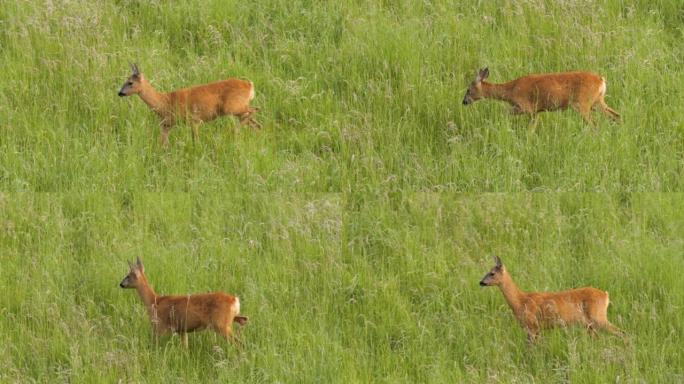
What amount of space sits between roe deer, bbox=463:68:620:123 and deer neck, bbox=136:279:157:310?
368cm

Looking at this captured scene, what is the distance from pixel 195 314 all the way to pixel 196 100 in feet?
8.51

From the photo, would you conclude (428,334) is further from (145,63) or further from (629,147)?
(145,63)

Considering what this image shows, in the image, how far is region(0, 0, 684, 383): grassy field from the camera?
540 inches

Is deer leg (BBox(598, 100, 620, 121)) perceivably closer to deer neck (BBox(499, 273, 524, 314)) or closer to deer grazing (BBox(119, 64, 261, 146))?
deer neck (BBox(499, 273, 524, 314))

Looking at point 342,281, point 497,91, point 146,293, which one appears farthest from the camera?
point 497,91

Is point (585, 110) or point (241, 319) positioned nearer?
point (241, 319)

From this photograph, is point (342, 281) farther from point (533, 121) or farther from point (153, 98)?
point (153, 98)

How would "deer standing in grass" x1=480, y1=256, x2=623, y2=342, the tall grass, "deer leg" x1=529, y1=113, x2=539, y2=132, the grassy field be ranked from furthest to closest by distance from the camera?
"deer leg" x1=529, y1=113, x2=539, y2=132 → the tall grass → "deer standing in grass" x1=480, y1=256, x2=623, y2=342 → the grassy field

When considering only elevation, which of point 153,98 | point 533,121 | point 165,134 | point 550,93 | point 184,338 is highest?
point 550,93

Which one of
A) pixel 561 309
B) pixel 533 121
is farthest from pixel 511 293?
pixel 533 121

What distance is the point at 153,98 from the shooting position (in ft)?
51.6

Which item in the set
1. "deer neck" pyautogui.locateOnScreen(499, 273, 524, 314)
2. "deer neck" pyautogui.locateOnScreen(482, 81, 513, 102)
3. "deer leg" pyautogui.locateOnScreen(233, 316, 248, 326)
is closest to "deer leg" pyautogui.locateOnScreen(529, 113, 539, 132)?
"deer neck" pyautogui.locateOnScreen(482, 81, 513, 102)

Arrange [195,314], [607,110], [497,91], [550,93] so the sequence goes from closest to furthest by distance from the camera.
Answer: [195,314]
[550,93]
[607,110]
[497,91]

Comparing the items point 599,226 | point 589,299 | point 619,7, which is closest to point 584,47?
point 619,7
